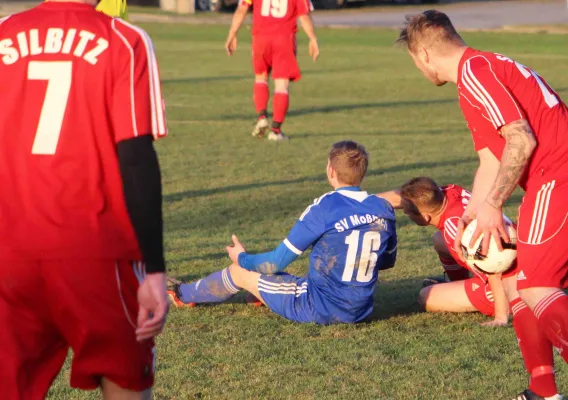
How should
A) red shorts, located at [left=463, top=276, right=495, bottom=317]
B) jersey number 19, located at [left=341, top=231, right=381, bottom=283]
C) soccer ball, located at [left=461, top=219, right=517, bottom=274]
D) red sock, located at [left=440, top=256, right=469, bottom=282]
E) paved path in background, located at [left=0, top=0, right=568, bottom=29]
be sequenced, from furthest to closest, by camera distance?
1. paved path in background, located at [left=0, top=0, right=568, bottom=29]
2. red sock, located at [left=440, top=256, right=469, bottom=282]
3. red shorts, located at [left=463, top=276, right=495, bottom=317]
4. jersey number 19, located at [left=341, top=231, right=381, bottom=283]
5. soccer ball, located at [left=461, top=219, right=517, bottom=274]

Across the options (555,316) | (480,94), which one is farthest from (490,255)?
(480,94)

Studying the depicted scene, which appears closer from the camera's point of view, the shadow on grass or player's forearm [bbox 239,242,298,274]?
player's forearm [bbox 239,242,298,274]

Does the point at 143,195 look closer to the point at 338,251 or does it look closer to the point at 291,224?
the point at 338,251

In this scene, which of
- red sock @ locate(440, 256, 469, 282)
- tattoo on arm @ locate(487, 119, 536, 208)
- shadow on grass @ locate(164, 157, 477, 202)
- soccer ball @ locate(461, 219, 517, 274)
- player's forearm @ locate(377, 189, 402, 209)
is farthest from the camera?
shadow on grass @ locate(164, 157, 477, 202)

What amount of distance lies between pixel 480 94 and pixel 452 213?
196 centimetres

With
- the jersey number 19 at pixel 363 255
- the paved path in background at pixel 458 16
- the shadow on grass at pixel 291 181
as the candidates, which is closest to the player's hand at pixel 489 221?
the jersey number 19 at pixel 363 255

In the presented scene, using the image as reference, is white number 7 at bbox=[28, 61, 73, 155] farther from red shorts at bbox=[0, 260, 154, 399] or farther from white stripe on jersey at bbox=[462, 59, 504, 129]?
white stripe on jersey at bbox=[462, 59, 504, 129]

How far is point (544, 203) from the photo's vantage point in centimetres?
408

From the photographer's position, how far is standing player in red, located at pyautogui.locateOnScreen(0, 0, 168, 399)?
278 cm

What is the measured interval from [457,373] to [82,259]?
2.57 meters

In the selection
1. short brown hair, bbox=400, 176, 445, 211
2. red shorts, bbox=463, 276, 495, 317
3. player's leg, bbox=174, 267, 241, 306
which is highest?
short brown hair, bbox=400, 176, 445, 211

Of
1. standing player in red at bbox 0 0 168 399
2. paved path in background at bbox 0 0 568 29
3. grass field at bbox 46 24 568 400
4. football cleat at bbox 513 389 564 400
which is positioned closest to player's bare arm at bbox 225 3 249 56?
grass field at bbox 46 24 568 400

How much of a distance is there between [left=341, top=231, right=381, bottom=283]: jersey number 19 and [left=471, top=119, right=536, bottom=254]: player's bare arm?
1465 millimetres

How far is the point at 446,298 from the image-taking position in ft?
19.5
